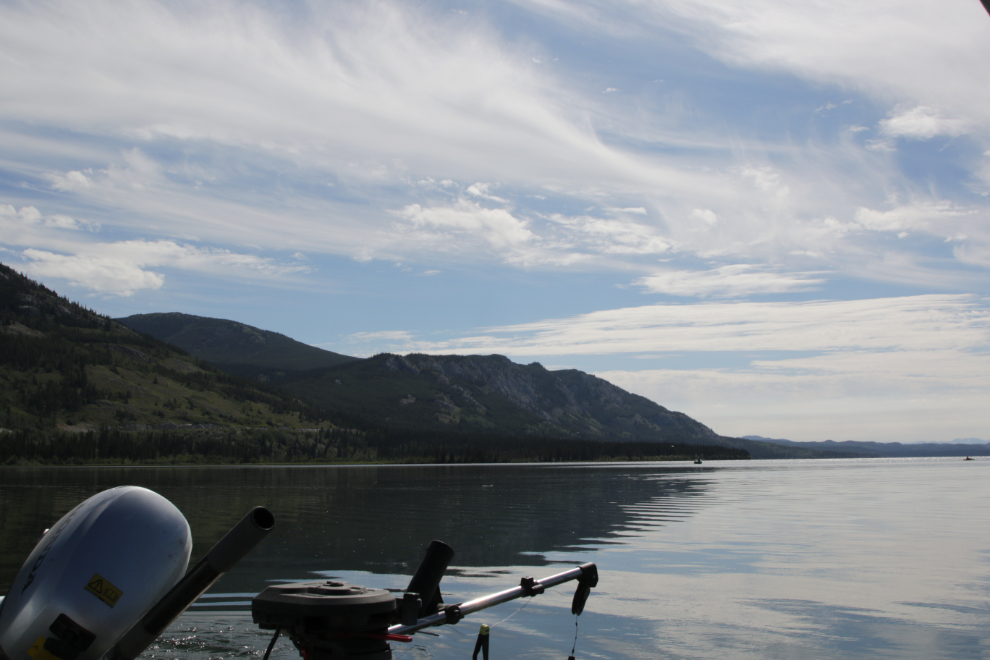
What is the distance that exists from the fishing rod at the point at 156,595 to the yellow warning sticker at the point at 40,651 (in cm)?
1

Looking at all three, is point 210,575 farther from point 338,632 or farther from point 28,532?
point 28,532

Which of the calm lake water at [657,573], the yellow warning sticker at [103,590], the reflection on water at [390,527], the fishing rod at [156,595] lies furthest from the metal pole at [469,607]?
the reflection on water at [390,527]

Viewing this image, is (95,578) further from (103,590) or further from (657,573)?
(657,573)

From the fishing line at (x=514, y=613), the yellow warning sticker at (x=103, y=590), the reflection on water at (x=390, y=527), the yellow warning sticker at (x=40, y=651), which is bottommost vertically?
the reflection on water at (x=390, y=527)

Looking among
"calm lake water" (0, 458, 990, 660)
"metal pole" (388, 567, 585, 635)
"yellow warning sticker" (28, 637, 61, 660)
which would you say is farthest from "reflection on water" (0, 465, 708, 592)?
"metal pole" (388, 567, 585, 635)

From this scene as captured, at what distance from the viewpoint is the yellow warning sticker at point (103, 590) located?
8906 millimetres

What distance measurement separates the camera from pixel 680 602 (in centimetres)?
2012

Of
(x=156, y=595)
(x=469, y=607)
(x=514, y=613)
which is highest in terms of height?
(x=469, y=607)

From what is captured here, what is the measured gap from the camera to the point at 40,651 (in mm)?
8461

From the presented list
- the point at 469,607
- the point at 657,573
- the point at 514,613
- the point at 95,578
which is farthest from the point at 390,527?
the point at 469,607

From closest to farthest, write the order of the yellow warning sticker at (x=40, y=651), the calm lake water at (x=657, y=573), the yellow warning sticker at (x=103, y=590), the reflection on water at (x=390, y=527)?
the yellow warning sticker at (x=40, y=651)
the yellow warning sticker at (x=103, y=590)
the calm lake water at (x=657, y=573)
the reflection on water at (x=390, y=527)

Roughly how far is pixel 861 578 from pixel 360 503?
142 ft

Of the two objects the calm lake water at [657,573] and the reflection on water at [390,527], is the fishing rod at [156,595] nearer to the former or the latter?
the calm lake water at [657,573]

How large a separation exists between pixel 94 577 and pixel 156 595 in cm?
83
